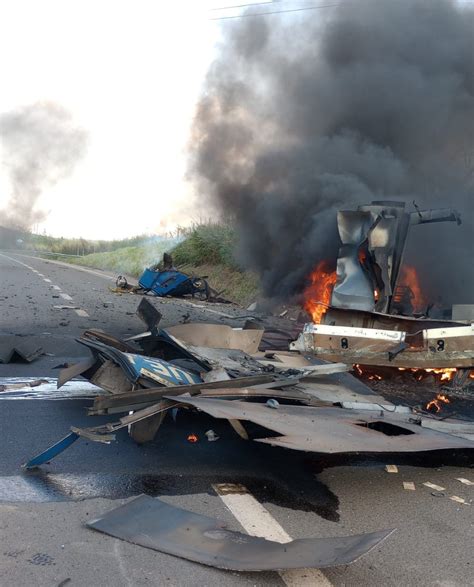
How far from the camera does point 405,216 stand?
26.0 ft

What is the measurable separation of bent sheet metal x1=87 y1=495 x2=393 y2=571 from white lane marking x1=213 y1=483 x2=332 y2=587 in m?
0.05

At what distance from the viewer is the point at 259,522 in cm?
312

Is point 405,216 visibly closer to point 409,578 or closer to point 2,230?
point 409,578

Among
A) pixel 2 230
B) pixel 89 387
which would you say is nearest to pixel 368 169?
pixel 89 387

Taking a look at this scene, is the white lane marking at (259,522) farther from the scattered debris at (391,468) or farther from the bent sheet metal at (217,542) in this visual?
the scattered debris at (391,468)

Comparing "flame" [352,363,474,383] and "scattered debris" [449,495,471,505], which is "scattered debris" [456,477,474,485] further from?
"flame" [352,363,474,383]

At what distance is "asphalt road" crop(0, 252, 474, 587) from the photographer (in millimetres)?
2629

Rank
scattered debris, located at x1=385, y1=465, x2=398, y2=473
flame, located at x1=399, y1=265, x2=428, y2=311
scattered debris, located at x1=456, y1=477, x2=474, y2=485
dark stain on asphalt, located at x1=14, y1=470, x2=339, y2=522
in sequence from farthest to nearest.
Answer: flame, located at x1=399, y1=265, x2=428, y2=311
scattered debris, located at x1=385, y1=465, x2=398, y2=473
scattered debris, located at x1=456, y1=477, x2=474, y2=485
dark stain on asphalt, located at x1=14, y1=470, x2=339, y2=522

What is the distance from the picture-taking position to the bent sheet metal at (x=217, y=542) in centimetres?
265

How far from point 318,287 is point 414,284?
1.96 meters

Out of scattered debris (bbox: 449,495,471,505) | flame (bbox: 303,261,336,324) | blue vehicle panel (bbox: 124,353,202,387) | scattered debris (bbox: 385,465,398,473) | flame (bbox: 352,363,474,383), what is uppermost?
flame (bbox: 303,261,336,324)

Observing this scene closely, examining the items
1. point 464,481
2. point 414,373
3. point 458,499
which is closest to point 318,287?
point 414,373

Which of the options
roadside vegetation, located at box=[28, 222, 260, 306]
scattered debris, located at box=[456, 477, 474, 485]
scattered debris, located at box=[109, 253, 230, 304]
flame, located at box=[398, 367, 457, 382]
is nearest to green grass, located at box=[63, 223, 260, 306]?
roadside vegetation, located at box=[28, 222, 260, 306]

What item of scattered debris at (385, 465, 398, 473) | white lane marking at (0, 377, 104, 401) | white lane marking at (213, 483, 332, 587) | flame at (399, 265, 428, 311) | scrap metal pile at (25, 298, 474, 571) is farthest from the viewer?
flame at (399, 265, 428, 311)
